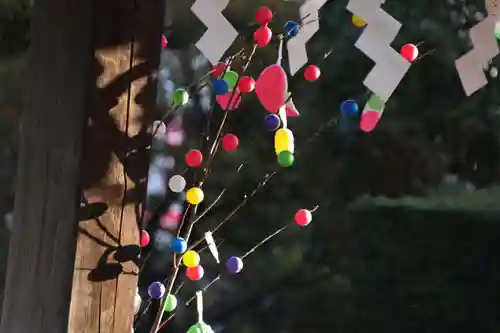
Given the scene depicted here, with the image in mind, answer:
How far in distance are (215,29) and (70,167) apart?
298 mm

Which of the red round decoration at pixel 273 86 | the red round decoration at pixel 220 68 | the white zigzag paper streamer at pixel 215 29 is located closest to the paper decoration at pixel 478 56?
the red round decoration at pixel 273 86

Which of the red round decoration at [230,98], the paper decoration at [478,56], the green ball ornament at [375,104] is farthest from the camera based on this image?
the red round decoration at [230,98]

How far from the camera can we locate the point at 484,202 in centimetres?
264

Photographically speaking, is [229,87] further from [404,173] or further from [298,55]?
[404,173]

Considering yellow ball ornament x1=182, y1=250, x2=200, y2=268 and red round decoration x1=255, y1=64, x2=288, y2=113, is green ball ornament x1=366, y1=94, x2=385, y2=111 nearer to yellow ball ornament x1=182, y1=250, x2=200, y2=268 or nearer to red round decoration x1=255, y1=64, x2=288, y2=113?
red round decoration x1=255, y1=64, x2=288, y2=113

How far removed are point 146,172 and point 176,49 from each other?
139 cm

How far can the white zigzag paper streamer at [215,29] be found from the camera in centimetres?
105

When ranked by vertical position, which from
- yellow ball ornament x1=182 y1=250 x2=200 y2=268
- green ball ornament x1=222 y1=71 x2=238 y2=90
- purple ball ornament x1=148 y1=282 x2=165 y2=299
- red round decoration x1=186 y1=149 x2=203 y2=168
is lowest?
purple ball ornament x1=148 y1=282 x2=165 y2=299

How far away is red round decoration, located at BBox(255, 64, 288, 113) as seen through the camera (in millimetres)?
1247

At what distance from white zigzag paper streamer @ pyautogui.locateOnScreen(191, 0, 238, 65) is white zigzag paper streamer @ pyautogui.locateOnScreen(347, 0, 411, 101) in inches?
7.4

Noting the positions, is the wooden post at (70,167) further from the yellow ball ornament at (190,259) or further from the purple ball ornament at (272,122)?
the purple ball ornament at (272,122)

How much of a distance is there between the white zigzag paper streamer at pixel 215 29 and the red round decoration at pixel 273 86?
21cm

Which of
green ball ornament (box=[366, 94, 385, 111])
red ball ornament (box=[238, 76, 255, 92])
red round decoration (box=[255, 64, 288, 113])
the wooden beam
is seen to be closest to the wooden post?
the wooden beam

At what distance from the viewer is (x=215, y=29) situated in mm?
1053
